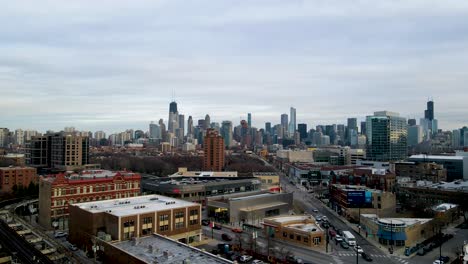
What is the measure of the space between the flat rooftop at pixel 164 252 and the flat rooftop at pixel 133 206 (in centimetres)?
353

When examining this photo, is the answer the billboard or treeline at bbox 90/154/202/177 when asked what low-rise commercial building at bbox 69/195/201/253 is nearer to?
the billboard

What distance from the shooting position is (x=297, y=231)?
39.7 m

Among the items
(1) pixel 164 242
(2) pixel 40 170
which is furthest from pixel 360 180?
(2) pixel 40 170

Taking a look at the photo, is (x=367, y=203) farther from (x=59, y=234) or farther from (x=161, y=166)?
(x=161, y=166)

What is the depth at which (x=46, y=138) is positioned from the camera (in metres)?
109

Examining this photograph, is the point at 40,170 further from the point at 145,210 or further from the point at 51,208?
the point at 145,210

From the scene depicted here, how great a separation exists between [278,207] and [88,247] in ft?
92.4

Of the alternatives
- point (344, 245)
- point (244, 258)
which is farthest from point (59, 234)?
point (344, 245)

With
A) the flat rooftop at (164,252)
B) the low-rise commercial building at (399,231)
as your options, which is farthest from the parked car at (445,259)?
the flat rooftop at (164,252)

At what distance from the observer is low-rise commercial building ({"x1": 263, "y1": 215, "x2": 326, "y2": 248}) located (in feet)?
126

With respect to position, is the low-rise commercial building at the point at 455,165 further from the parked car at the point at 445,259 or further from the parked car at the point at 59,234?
the parked car at the point at 59,234

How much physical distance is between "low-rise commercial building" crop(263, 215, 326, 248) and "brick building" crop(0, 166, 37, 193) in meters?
55.3

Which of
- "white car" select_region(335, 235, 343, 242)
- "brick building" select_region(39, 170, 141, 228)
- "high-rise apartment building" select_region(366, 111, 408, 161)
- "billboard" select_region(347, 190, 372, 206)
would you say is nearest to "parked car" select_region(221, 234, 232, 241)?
"white car" select_region(335, 235, 343, 242)

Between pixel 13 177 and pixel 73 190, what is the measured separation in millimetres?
36339
